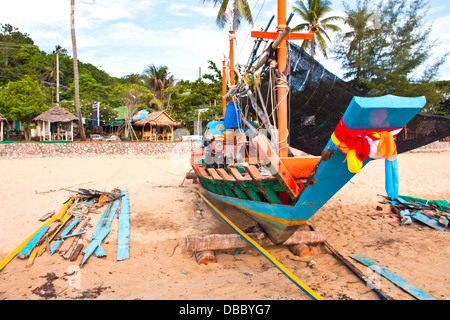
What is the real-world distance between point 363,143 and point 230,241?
2640 mm

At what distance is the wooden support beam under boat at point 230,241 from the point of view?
4030mm

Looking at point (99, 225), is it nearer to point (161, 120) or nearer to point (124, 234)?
point (124, 234)

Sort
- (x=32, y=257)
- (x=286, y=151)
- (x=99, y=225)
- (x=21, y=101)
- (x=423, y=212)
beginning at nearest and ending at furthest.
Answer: (x=286, y=151)
(x=32, y=257)
(x=99, y=225)
(x=423, y=212)
(x=21, y=101)

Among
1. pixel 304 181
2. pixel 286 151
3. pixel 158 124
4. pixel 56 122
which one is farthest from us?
pixel 158 124

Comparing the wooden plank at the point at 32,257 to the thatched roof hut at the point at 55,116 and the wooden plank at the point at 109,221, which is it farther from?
the thatched roof hut at the point at 55,116

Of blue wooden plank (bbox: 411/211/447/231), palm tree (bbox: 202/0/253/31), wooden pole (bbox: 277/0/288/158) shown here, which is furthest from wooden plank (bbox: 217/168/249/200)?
palm tree (bbox: 202/0/253/31)

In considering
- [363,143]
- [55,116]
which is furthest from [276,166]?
[55,116]

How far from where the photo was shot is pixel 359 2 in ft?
47.7

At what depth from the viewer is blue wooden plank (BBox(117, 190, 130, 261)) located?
4250 mm

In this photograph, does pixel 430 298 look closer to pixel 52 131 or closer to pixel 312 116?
pixel 312 116

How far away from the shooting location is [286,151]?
383 centimetres

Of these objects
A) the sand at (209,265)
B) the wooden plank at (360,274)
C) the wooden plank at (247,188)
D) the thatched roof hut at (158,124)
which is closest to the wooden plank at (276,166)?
the wooden plank at (247,188)

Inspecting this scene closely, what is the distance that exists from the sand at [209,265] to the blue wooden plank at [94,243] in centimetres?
11
